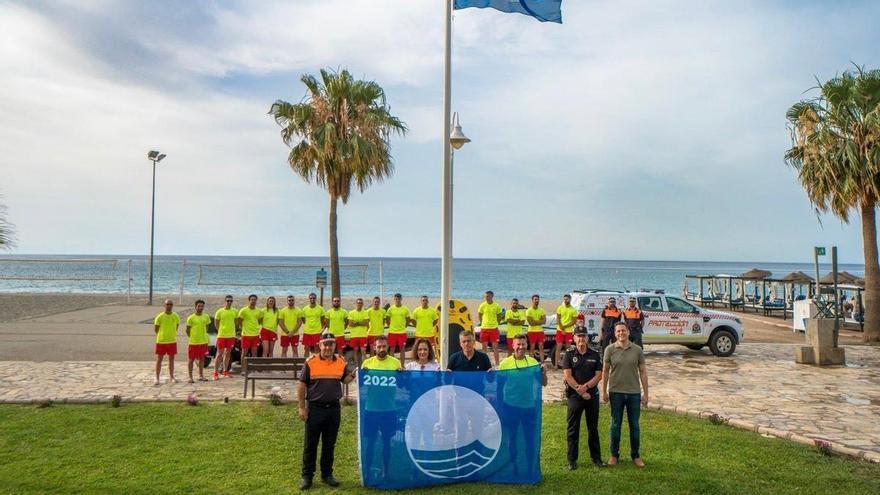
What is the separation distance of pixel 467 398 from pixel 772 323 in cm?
2606

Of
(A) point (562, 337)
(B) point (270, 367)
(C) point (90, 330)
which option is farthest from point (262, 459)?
(C) point (90, 330)

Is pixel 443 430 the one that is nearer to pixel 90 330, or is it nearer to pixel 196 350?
pixel 196 350

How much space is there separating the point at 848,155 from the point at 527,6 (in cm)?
1594

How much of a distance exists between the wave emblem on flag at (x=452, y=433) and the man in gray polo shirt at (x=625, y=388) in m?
1.60

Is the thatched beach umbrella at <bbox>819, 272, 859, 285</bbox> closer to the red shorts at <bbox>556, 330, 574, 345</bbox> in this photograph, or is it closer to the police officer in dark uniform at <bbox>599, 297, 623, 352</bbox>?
the police officer in dark uniform at <bbox>599, 297, 623, 352</bbox>

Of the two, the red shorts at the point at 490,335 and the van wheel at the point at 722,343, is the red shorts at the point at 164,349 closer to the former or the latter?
the red shorts at the point at 490,335

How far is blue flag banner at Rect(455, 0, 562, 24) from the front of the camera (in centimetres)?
808

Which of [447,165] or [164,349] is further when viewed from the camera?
[164,349]

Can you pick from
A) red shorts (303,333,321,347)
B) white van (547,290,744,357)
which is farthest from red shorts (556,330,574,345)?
red shorts (303,333,321,347)

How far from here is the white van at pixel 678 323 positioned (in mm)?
16469

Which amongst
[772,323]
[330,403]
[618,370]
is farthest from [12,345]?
[772,323]

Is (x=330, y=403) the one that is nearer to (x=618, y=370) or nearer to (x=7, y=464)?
(x=618, y=370)

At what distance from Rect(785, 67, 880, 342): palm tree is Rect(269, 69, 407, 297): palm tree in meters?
14.8

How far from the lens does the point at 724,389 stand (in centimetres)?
1184
